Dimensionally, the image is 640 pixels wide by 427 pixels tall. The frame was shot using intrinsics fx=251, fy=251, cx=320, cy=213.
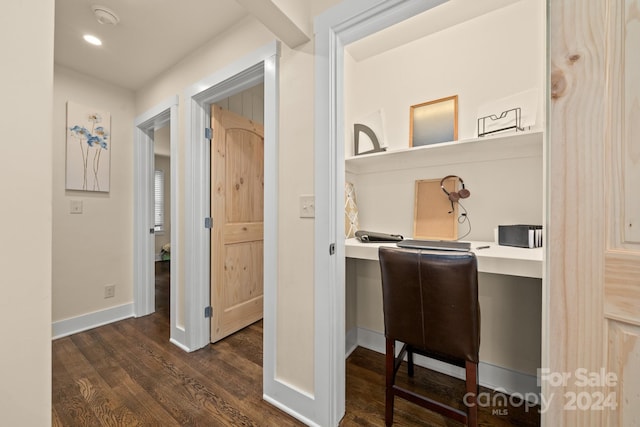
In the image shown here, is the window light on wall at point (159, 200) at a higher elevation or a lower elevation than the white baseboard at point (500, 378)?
higher

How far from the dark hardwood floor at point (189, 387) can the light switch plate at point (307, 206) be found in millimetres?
1103

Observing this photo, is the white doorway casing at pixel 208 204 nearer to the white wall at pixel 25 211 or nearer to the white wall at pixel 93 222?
the white wall at pixel 25 211

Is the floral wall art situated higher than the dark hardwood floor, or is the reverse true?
the floral wall art

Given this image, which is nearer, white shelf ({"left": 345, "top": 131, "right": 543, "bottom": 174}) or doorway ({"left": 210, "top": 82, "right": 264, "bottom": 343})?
white shelf ({"left": 345, "top": 131, "right": 543, "bottom": 174})

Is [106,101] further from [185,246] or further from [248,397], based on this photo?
[248,397]

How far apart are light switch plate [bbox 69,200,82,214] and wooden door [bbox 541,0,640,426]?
3.40 m

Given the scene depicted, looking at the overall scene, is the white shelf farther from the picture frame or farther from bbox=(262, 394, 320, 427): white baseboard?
bbox=(262, 394, 320, 427): white baseboard

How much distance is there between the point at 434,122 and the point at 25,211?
204cm

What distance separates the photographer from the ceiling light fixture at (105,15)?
65.7 inches

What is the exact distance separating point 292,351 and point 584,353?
1205mm

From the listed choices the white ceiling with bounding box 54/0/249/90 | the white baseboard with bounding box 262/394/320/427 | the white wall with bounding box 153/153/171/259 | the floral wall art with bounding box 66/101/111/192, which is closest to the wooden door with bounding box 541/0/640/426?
the white baseboard with bounding box 262/394/320/427

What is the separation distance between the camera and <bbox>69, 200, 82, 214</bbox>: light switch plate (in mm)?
2365

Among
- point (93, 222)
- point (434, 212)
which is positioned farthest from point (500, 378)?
point (93, 222)

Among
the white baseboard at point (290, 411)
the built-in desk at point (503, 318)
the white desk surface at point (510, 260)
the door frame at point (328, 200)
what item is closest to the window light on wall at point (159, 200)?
the white baseboard at point (290, 411)
